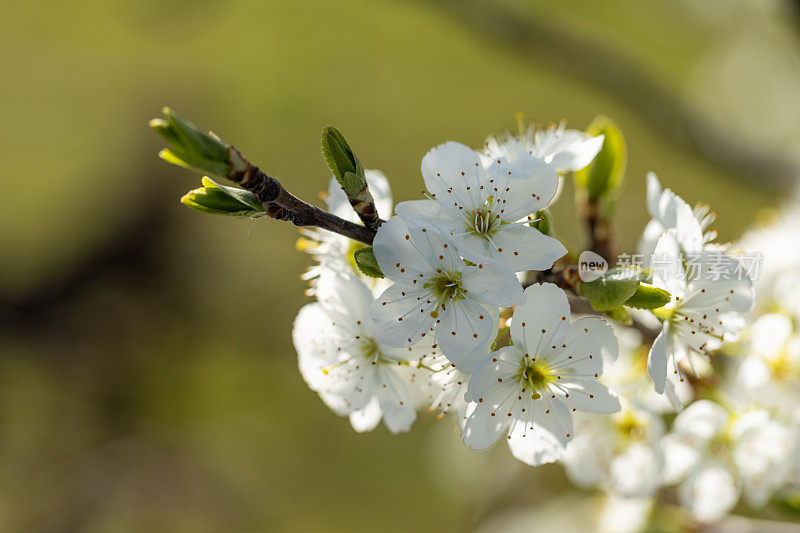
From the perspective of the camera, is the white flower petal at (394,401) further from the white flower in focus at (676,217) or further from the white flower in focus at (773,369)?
the white flower in focus at (773,369)

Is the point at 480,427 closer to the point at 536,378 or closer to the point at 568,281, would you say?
the point at 536,378

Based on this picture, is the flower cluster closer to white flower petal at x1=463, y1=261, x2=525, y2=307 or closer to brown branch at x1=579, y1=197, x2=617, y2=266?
white flower petal at x1=463, y1=261, x2=525, y2=307

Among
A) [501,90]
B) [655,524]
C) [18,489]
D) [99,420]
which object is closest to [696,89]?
[501,90]

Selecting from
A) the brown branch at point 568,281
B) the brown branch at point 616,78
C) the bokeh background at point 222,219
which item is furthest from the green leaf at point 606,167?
the bokeh background at point 222,219

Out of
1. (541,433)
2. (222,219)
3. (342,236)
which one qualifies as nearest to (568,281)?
(541,433)

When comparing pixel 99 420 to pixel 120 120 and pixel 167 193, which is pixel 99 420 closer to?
pixel 167 193

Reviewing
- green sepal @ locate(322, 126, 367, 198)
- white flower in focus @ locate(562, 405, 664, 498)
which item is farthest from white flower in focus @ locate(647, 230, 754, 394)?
green sepal @ locate(322, 126, 367, 198)

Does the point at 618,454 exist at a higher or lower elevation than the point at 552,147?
lower

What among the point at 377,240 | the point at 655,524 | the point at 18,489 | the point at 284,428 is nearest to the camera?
the point at 377,240
